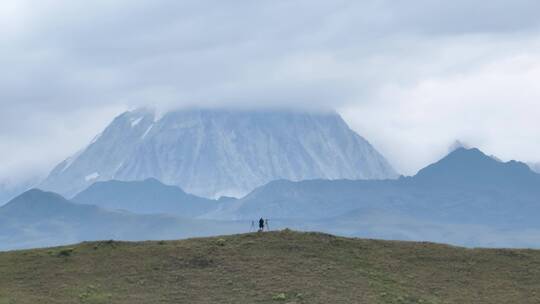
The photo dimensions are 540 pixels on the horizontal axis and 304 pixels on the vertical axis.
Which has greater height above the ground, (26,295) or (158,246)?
(158,246)

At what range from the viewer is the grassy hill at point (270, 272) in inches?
3723

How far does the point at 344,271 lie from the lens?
102 meters

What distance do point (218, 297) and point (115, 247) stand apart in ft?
65.3

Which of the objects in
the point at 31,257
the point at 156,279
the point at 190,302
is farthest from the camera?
the point at 31,257

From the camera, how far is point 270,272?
101m

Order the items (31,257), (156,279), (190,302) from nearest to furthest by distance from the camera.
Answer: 1. (190,302)
2. (156,279)
3. (31,257)

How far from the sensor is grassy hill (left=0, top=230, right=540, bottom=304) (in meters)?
94.6

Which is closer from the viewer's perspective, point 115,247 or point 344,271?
point 344,271

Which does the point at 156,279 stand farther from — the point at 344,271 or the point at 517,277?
the point at 517,277

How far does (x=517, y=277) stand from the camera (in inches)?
4018

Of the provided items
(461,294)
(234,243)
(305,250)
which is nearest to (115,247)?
(234,243)

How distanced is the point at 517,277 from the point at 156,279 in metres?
33.0

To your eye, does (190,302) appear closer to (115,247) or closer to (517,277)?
(115,247)

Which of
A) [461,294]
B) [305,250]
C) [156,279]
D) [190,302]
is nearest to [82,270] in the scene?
[156,279]
